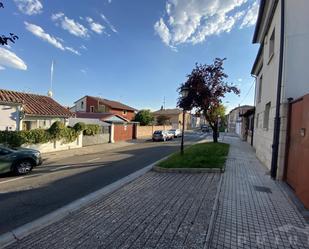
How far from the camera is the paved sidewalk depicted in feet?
11.4

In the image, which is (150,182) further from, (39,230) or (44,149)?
(44,149)

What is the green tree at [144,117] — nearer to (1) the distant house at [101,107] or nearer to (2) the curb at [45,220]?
(1) the distant house at [101,107]

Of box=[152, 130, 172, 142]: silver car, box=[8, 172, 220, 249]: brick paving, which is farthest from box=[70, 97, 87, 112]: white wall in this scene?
box=[8, 172, 220, 249]: brick paving

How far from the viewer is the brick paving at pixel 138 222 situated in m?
3.47

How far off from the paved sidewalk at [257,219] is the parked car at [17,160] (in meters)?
8.08

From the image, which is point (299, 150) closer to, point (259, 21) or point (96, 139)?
point (259, 21)

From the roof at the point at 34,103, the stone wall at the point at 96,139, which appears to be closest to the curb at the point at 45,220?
the roof at the point at 34,103

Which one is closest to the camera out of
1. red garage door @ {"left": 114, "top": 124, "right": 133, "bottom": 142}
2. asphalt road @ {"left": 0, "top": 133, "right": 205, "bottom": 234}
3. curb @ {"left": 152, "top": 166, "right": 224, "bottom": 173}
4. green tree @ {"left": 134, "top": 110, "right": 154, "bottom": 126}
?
Answer: asphalt road @ {"left": 0, "top": 133, "right": 205, "bottom": 234}

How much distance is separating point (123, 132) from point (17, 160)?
1908 cm

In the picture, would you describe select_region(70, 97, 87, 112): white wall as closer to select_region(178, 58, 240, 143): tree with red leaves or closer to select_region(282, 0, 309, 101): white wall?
select_region(178, 58, 240, 143): tree with red leaves

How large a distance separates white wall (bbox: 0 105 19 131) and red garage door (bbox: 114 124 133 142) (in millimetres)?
11971

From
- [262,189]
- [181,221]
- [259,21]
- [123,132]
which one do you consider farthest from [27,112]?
[259,21]

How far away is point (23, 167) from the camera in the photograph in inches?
364

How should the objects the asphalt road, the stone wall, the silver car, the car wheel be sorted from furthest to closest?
the silver car, the stone wall, the car wheel, the asphalt road
